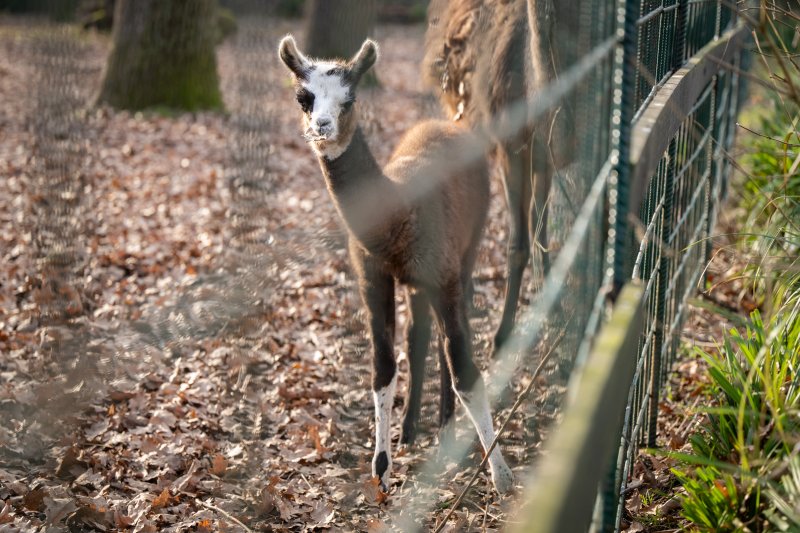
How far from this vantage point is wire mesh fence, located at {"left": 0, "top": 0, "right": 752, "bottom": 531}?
266cm

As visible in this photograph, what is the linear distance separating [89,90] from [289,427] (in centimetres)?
1104

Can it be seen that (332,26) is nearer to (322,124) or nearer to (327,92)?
(327,92)

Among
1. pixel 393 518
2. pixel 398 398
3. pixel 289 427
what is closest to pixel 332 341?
pixel 398 398

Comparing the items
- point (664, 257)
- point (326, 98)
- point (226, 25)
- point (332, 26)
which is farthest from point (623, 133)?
point (226, 25)

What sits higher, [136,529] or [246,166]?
[246,166]

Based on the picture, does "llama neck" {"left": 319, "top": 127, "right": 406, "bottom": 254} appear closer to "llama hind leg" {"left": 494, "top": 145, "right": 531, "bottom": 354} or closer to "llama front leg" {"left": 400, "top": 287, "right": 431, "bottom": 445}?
"llama front leg" {"left": 400, "top": 287, "right": 431, "bottom": 445}

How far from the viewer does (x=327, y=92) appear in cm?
423

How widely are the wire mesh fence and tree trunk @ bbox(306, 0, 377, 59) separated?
18.2ft

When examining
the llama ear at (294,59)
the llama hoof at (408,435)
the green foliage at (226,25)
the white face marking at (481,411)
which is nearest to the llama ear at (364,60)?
the llama ear at (294,59)

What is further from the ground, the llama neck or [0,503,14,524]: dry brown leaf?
the llama neck

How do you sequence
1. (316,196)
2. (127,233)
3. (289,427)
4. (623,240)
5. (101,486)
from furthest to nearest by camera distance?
1. (316,196)
2. (127,233)
3. (289,427)
4. (101,486)
5. (623,240)

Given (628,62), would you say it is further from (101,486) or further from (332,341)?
(332,341)

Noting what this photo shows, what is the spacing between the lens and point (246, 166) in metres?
4.15

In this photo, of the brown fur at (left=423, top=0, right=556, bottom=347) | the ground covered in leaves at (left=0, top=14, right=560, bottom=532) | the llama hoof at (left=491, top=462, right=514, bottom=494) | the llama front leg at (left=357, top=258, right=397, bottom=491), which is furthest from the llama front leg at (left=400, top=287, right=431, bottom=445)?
the brown fur at (left=423, top=0, right=556, bottom=347)
